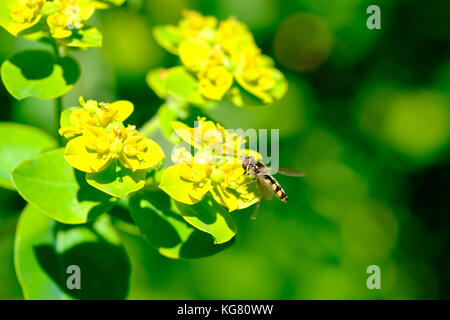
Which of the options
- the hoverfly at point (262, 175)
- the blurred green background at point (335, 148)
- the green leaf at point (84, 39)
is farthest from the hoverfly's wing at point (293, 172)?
the blurred green background at point (335, 148)

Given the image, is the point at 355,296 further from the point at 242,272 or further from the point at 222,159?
the point at 222,159

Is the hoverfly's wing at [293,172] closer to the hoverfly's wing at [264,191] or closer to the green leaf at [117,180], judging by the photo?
the hoverfly's wing at [264,191]

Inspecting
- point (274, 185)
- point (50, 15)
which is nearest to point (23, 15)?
point (50, 15)

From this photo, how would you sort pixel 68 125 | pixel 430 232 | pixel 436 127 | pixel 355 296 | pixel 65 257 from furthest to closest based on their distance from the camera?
pixel 436 127, pixel 430 232, pixel 355 296, pixel 65 257, pixel 68 125

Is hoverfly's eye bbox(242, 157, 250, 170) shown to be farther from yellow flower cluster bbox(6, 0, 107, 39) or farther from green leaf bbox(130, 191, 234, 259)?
yellow flower cluster bbox(6, 0, 107, 39)

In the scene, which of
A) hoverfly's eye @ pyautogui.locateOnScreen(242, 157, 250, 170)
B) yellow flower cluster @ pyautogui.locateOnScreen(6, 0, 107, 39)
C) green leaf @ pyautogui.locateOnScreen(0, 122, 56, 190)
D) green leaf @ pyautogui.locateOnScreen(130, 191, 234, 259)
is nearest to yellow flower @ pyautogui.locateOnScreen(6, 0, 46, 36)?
yellow flower cluster @ pyautogui.locateOnScreen(6, 0, 107, 39)

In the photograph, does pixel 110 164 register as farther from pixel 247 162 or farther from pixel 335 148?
pixel 335 148

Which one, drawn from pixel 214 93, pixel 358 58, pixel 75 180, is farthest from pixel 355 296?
pixel 75 180
